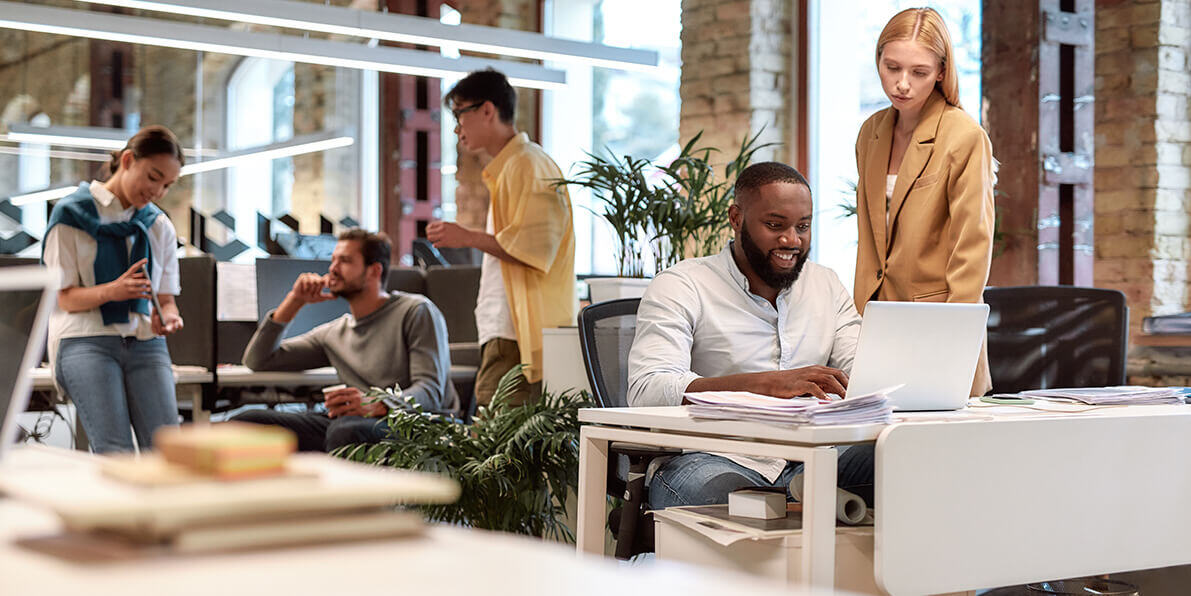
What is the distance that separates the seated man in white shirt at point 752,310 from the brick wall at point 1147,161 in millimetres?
2227

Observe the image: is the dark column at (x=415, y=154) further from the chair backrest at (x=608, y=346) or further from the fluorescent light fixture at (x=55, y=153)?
the chair backrest at (x=608, y=346)

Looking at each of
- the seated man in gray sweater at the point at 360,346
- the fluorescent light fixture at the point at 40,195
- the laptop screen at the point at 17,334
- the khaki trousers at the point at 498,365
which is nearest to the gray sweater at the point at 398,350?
the seated man in gray sweater at the point at 360,346

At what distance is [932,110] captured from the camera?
2783 millimetres

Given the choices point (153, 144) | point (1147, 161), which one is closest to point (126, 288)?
point (153, 144)

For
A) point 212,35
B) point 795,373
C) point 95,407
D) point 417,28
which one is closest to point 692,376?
point 795,373

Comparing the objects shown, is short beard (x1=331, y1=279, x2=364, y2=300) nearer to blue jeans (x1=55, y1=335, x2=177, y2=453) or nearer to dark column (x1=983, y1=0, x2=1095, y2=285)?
blue jeans (x1=55, y1=335, x2=177, y2=453)

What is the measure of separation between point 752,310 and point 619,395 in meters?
0.35

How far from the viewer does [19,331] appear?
1048mm

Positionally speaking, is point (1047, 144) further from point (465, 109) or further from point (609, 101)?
point (609, 101)

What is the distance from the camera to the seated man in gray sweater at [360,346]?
3.80 m

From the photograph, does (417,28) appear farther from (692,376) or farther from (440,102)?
(692,376)

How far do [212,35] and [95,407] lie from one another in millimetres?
3599

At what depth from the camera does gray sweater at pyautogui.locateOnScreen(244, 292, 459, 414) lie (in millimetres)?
3910

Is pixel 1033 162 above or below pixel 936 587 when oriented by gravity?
above
